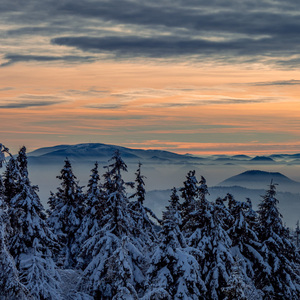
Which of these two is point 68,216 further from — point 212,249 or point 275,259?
point 275,259

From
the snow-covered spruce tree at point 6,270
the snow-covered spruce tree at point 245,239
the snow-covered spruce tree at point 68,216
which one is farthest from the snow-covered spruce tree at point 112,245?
the snow-covered spruce tree at point 68,216

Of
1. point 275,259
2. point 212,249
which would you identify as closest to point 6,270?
point 212,249

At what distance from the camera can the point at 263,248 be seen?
35406 millimetres

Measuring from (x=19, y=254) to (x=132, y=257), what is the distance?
7.71m

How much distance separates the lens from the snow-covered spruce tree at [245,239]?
34.3 meters

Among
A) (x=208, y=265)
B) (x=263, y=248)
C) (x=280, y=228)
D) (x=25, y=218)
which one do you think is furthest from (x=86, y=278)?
(x=280, y=228)

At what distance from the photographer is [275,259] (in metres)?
36.1

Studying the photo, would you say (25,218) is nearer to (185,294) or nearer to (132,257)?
(132,257)

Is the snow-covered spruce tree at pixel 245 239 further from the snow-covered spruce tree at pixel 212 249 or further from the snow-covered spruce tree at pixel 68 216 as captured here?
the snow-covered spruce tree at pixel 68 216

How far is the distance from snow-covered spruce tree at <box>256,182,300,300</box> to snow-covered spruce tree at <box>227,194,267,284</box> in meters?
0.80

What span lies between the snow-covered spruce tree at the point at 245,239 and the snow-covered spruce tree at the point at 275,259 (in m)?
0.80

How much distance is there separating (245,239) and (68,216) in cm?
2027

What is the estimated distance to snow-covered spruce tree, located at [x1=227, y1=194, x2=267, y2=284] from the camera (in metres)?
34.3

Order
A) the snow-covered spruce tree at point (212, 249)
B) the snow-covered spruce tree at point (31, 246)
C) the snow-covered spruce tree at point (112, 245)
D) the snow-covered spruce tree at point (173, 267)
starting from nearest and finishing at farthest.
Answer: the snow-covered spruce tree at point (173, 267), the snow-covered spruce tree at point (31, 246), the snow-covered spruce tree at point (112, 245), the snow-covered spruce tree at point (212, 249)
